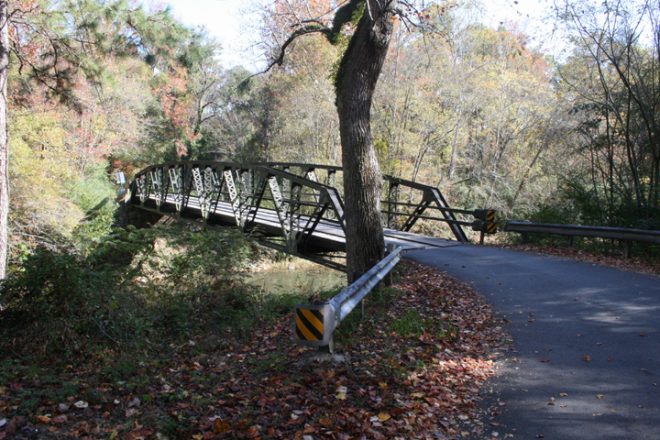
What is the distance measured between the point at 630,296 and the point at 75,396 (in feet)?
24.9

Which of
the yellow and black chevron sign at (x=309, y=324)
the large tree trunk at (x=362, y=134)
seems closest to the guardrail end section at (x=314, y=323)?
the yellow and black chevron sign at (x=309, y=324)

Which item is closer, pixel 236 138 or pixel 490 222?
pixel 490 222

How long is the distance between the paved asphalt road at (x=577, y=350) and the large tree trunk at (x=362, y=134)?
217cm

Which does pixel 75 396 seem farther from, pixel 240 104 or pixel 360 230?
pixel 240 104

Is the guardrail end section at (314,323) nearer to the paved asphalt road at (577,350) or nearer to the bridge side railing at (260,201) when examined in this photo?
the paved asphalt road at (577,350)

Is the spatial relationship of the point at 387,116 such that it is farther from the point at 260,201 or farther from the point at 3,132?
the point at 3,132

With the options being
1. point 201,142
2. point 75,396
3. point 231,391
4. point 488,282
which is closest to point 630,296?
point 488,282

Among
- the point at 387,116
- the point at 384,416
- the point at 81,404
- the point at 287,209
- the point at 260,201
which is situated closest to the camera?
the point at 384,416

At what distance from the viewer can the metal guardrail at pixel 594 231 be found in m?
11.0

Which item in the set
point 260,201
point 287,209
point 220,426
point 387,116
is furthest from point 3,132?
point 387,116

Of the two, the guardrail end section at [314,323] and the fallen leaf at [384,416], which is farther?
the guardrail end section at [314,323]

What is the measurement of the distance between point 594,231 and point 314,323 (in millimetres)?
10025

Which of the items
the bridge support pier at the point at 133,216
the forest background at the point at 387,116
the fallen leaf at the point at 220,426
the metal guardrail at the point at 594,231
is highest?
the forest background at the point at 387,116

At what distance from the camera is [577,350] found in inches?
224
